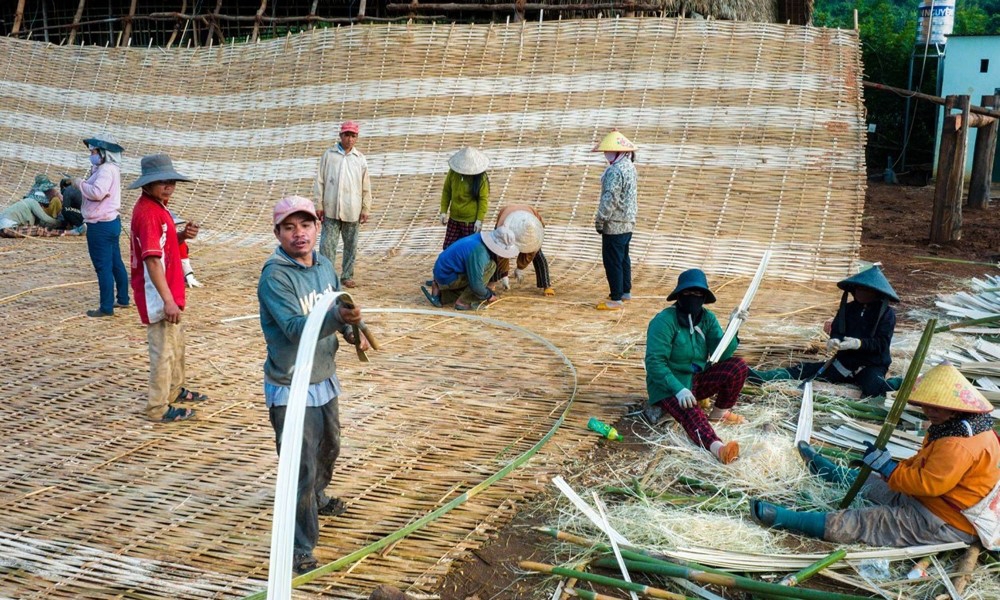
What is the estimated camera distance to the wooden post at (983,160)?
35.9 ft

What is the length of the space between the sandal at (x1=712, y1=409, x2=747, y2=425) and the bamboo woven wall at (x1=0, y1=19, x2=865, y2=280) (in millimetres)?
3696

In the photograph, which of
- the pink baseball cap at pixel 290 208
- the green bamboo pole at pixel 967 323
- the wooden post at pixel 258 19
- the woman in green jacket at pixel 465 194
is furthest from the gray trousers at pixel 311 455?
the wooden post at pixel 258 19

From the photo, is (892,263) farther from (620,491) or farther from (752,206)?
(620,491)

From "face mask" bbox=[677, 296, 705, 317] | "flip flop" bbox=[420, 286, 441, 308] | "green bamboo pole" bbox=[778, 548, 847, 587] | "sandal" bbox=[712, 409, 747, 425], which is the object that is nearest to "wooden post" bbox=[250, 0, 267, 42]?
"flip flop" bbox=[420, 286, 441, 308]

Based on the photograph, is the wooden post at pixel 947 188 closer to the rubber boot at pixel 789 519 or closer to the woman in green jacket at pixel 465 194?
the woman in green jacket at pixel 465 194

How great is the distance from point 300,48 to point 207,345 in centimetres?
642

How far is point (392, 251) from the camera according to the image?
28.6 feet

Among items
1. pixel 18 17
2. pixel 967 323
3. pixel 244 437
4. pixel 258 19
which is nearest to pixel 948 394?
pixel 967 323

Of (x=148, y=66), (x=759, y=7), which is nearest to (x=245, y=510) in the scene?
(x=148, y=66)

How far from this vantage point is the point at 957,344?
5098 millimetres

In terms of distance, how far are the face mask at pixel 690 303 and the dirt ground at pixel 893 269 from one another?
619mm

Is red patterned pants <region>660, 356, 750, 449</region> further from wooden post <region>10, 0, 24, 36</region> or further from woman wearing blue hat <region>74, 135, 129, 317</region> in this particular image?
wooden post <region>10, 0, 24, 36</region>

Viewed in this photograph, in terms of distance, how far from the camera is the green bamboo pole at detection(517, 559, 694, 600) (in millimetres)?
2789

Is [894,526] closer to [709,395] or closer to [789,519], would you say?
[789,519]
